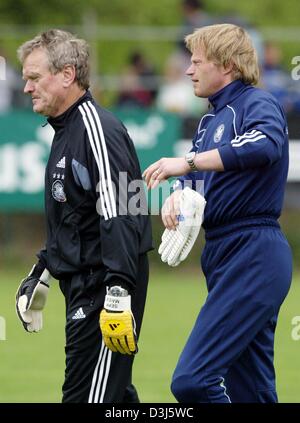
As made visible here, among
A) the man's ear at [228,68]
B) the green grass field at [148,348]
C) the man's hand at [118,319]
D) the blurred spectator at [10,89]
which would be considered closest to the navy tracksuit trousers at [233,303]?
the man's hand at [118,319]

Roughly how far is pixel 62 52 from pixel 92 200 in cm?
92

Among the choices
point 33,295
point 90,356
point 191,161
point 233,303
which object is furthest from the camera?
point 33,295

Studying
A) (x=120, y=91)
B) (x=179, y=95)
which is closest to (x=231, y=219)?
(x=179, y=95)

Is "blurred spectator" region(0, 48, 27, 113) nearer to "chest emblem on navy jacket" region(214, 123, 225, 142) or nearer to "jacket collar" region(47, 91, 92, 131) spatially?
"jacket collar" region(47, 91, 92, 131)

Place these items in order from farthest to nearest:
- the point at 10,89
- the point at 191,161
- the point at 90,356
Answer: the point at 10,89, the point at 90,356, the point at 191,161

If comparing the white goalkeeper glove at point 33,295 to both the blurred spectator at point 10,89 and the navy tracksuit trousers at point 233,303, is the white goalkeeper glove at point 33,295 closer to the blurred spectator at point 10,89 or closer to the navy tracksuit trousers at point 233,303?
the navy tracksuit trousers at point 233,303

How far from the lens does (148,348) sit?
11.9 meters

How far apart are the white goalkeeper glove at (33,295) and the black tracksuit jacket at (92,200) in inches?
14.2

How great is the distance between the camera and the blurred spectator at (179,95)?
1870 centimetres

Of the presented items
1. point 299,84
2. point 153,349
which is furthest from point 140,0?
point 153,349

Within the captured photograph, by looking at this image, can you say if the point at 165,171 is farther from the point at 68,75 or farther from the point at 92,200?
the point at 68,75

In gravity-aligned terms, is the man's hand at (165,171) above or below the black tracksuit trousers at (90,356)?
above

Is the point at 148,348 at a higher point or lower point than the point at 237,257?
lower
